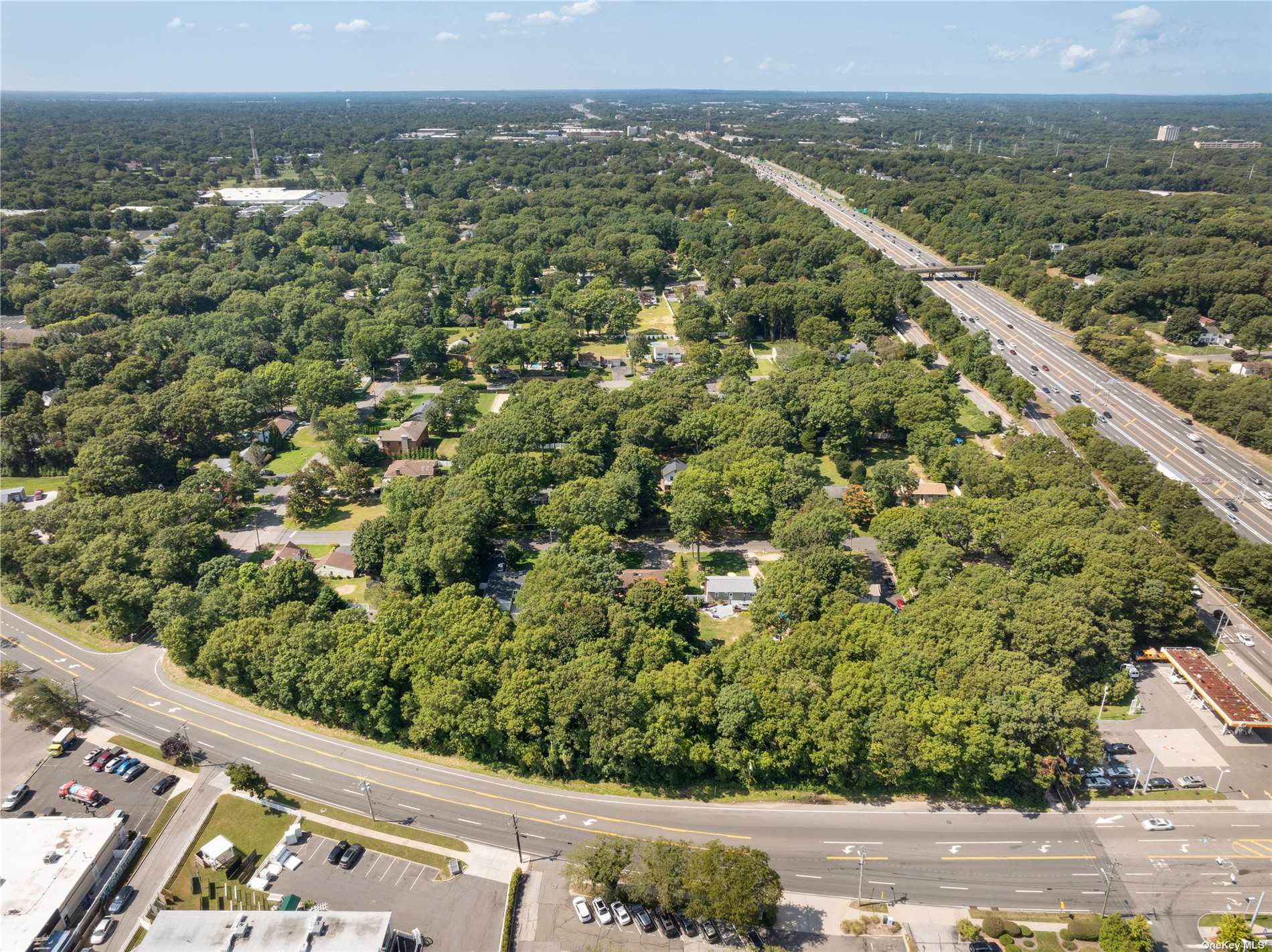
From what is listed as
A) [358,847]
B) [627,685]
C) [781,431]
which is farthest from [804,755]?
[781,431]

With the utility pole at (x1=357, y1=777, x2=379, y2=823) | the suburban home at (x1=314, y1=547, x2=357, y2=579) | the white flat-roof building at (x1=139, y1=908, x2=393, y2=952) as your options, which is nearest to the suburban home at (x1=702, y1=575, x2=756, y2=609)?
the utility pole at (x1=357, y1=777, x2=379, y2=823)

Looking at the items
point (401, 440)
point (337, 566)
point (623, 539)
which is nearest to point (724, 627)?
point (623, 539)

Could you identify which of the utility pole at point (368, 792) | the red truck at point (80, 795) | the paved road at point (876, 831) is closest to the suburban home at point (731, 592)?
the paved road at point (876, 831)

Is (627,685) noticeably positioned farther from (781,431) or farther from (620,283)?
(620,283)

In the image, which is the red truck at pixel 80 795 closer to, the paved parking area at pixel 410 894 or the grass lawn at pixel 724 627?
the paved parking area at pixel 410 894

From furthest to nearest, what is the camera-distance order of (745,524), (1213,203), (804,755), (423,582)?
(1213,203), (745,524), (423,582), (804,755)

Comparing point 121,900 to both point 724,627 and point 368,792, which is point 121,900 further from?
point 724,627
